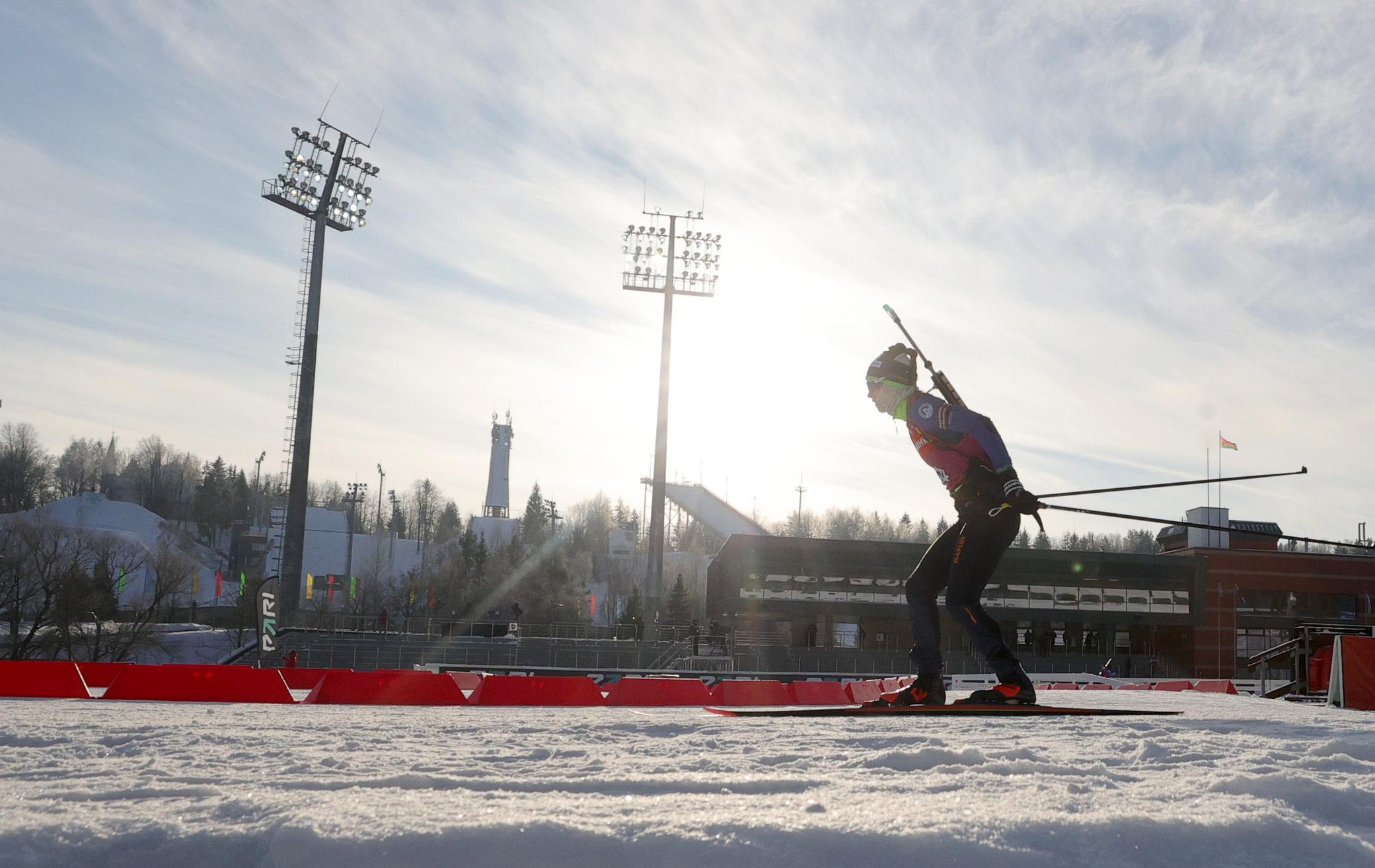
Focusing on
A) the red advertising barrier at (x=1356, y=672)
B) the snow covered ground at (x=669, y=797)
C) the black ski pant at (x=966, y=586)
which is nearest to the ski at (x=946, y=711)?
the black ski pant at (x=966, y=586)

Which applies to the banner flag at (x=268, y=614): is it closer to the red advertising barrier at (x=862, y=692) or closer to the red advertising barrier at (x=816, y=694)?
the red advertising barrier at (x=862, y=692)

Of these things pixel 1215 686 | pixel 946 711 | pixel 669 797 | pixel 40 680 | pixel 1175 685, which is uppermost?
pixel 669 797

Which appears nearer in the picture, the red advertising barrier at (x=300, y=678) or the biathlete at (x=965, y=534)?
the biathlete at (x=965, y=534)

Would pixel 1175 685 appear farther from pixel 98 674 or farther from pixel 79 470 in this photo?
pixel 79 470

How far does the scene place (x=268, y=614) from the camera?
2269 centimetres

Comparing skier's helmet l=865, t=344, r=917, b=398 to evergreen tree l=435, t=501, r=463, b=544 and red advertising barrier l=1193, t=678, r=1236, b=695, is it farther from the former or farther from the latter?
evergreen tree l=435, t=501, r=463, b=544

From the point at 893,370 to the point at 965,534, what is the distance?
1.26m

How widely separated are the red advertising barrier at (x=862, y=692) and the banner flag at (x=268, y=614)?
14.1 m

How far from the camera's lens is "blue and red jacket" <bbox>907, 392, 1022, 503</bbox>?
6.75 m

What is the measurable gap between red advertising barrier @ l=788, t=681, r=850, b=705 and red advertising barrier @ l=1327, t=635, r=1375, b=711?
174 inches

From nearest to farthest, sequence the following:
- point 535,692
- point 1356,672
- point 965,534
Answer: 1. point 965,534
2. point 535,692
3. point 1356,672

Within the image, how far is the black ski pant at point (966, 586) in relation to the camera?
6660mm

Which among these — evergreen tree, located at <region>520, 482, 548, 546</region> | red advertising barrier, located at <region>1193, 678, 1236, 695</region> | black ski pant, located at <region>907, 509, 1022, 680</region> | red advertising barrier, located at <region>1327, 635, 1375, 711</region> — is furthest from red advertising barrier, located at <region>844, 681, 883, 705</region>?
evergreen tree, located at <region>520, 482, 548, 546</region>

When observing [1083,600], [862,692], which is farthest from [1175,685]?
[1083,600]
